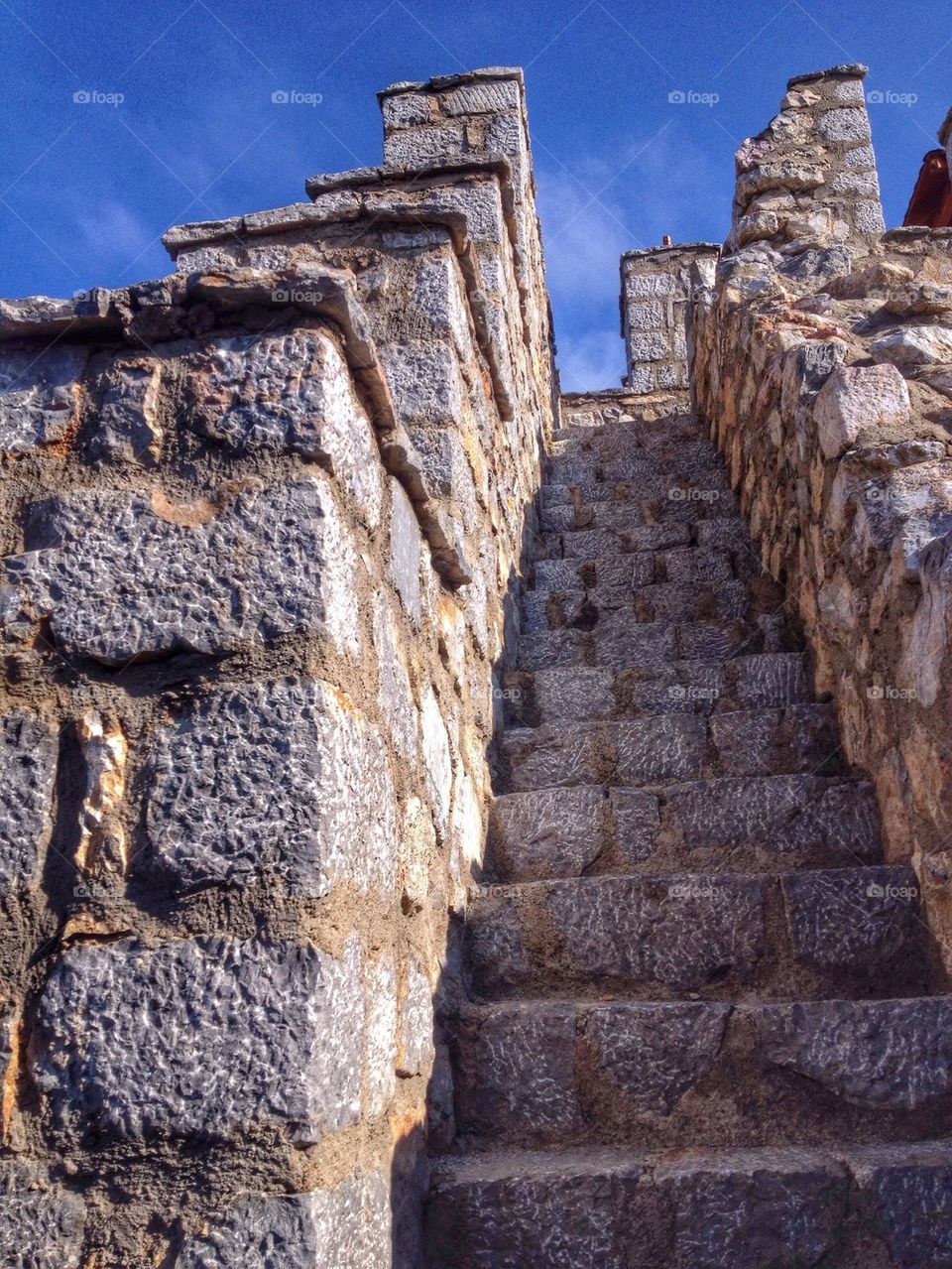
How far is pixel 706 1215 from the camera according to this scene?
62.6 inches

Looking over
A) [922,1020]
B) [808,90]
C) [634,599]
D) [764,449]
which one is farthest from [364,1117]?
[808,90]

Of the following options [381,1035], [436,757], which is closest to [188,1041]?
[381,1035]

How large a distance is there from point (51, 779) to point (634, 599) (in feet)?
8.98

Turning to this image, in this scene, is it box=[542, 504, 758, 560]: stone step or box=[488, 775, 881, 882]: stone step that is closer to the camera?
box=[488, 775, 881, 882]: stone step

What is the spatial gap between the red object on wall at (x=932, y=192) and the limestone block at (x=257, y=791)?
7491 millimetres

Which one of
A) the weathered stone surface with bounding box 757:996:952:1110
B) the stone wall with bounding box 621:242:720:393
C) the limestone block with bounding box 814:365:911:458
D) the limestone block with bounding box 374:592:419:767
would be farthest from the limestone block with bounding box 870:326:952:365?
the stone wall with bounding box 621:242:720:393

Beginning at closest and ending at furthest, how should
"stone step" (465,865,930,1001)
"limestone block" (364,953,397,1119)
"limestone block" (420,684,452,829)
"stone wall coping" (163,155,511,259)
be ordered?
"limestone block" (364,953,397,1119) < "limestone block" (420,684,452,829) < "stone step" (465,865,930,1001) < "stone wall coping" (163,155,511,259)

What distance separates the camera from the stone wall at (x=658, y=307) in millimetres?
9891

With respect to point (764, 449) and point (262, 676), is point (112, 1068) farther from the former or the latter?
point (764, 449)

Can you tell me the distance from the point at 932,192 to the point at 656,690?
6.31 metres

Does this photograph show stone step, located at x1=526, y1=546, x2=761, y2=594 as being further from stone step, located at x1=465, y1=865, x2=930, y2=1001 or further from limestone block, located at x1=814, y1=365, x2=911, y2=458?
stone step, located at x1=465, y1=865, x2=930, y2=1001

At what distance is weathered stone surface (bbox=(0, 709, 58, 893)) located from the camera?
1.24 m

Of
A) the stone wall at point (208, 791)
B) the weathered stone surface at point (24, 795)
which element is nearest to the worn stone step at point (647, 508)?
the stone wall at point (208, 791)

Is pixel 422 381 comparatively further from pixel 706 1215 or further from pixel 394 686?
pixel 706 1215
